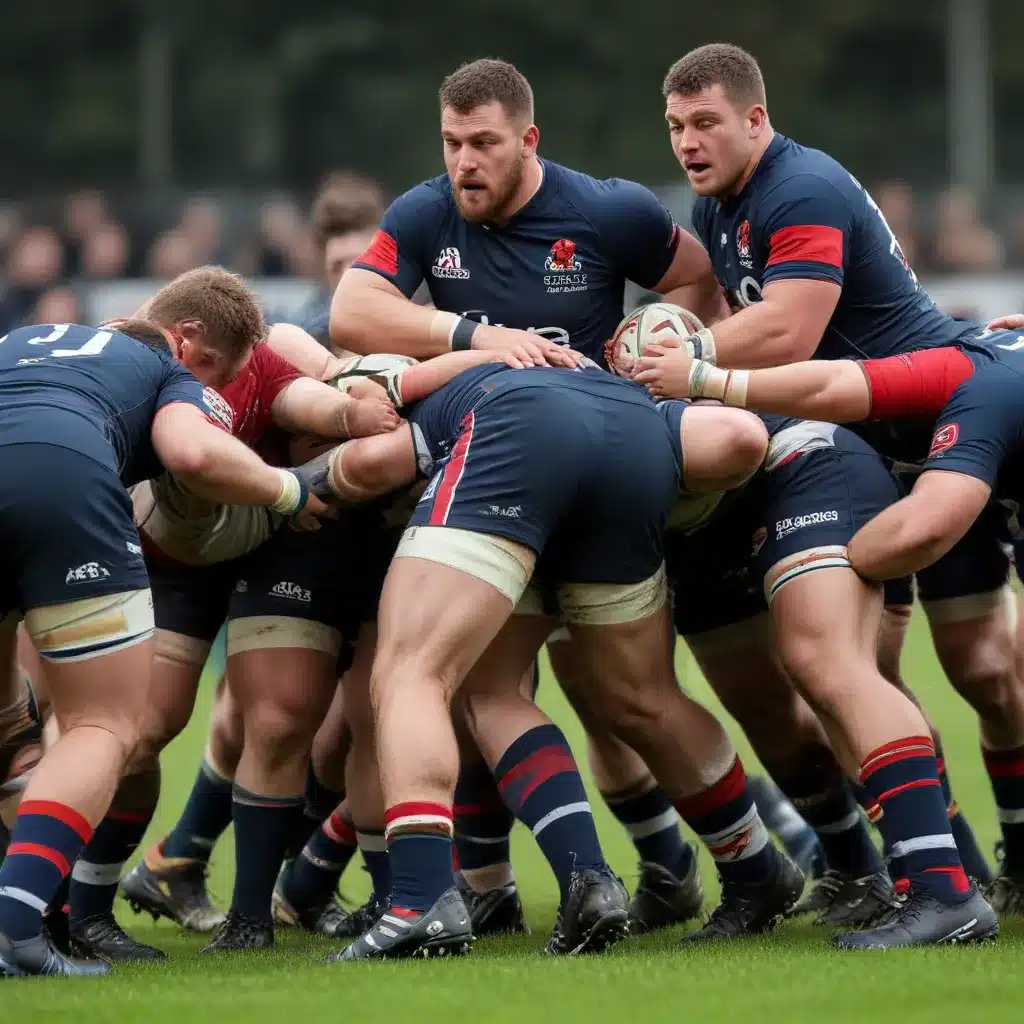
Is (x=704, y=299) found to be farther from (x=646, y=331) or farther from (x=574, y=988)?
(x=574, y=988)

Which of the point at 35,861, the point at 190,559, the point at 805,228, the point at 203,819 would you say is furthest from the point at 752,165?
the point at 35,861

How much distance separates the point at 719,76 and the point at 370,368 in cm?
145

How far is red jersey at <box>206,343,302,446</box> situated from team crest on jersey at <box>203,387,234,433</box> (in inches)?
11.5

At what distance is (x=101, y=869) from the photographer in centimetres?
572

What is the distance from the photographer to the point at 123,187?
808 inches

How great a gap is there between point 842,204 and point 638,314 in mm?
685

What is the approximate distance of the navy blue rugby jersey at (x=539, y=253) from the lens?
5965 millimetres

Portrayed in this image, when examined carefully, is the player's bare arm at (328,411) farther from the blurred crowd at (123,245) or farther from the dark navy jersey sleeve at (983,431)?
the blurred crowd at (123,245)

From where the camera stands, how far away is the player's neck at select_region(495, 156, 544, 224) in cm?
598

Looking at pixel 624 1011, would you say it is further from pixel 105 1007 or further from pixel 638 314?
pixel 638 314

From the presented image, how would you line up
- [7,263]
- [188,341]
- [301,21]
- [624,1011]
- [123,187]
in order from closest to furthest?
[624,1011] → [188,341] → [7,263] → [123,187] → [301,21]

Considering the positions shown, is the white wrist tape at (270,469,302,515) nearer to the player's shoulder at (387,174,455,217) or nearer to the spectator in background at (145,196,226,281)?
the player's shoulder at (387,174,455,217)

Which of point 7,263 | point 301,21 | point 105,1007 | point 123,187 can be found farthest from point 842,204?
point 301,21

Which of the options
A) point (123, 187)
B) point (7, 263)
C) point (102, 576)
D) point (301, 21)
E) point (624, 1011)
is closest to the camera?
point (624, 1011)
